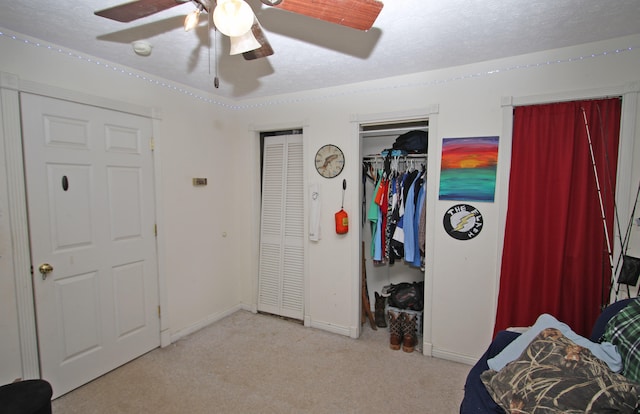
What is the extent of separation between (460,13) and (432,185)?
1.26 m

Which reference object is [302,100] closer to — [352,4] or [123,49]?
[123,49]

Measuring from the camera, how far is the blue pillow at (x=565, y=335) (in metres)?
1.36

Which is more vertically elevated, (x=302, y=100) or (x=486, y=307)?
(x=302, y=100)

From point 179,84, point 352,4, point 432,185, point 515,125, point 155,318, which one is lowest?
→ point 155,318

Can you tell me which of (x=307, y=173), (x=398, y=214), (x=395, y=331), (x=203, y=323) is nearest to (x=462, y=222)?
(x=398, y=214)

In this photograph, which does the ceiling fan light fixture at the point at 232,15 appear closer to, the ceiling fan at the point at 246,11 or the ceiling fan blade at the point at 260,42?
the ceiling fan at the point at 246,11

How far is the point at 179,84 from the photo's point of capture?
2.80m

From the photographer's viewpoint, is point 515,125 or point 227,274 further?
point 227,274

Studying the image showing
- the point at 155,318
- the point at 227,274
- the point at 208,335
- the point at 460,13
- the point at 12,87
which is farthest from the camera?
the point at 227,274

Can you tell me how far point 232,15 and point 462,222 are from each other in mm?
2162

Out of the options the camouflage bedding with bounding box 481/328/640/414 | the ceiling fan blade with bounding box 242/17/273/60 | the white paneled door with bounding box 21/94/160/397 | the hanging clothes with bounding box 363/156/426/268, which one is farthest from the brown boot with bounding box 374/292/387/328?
the ceiling fan blade with bounding box 242/17/273/60

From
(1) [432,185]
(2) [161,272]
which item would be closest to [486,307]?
(1) [432,185]

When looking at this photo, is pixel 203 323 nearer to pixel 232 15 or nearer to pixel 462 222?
pixel 462 222

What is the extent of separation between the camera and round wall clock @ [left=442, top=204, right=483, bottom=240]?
238 cm
